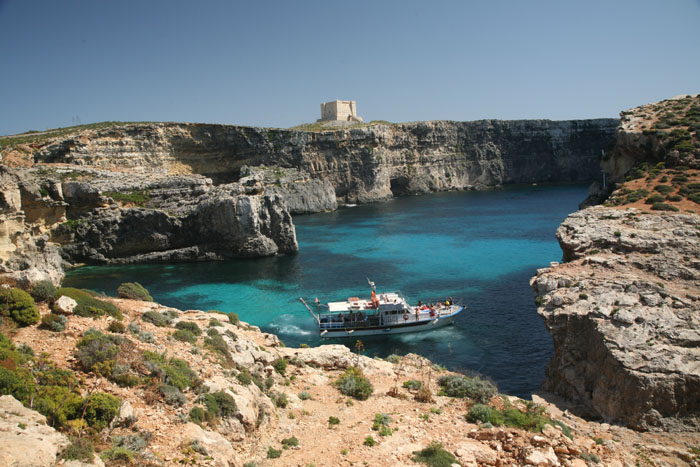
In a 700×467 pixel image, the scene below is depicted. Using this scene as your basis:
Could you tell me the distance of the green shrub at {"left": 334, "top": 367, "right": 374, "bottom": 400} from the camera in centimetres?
1909

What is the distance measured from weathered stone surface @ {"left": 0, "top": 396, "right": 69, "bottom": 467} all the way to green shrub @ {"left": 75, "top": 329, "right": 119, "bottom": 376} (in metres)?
2.87

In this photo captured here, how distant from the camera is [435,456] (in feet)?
46.9

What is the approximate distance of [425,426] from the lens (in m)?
16.7

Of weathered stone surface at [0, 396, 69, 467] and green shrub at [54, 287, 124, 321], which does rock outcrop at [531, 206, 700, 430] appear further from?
weathered stone surface at [0, 396, 69, 467]

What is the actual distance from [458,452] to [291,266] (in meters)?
43.9

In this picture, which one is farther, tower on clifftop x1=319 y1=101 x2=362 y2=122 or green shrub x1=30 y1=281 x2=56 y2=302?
tower on clifftop x1=319 y1=101 x2=362 y2=122

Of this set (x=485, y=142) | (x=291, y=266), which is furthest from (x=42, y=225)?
(x=485, y=142)

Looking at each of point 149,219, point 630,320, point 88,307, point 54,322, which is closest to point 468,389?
point 630,320

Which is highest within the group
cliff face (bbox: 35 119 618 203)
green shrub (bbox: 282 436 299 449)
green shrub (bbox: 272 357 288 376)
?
cliff face (bbox: 35 119 618 203)

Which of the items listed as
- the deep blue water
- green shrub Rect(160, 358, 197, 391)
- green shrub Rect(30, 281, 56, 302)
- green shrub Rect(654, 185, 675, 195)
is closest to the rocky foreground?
green shrub Rect(160, 358, 197, 391)

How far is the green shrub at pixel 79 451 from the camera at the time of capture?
31.1 feet

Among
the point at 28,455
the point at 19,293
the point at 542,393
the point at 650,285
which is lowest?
the point at 542,393

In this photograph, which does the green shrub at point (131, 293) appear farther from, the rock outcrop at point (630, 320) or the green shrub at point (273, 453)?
the rock outcrop at point (630, 320)

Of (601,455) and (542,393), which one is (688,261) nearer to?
(542,393)
